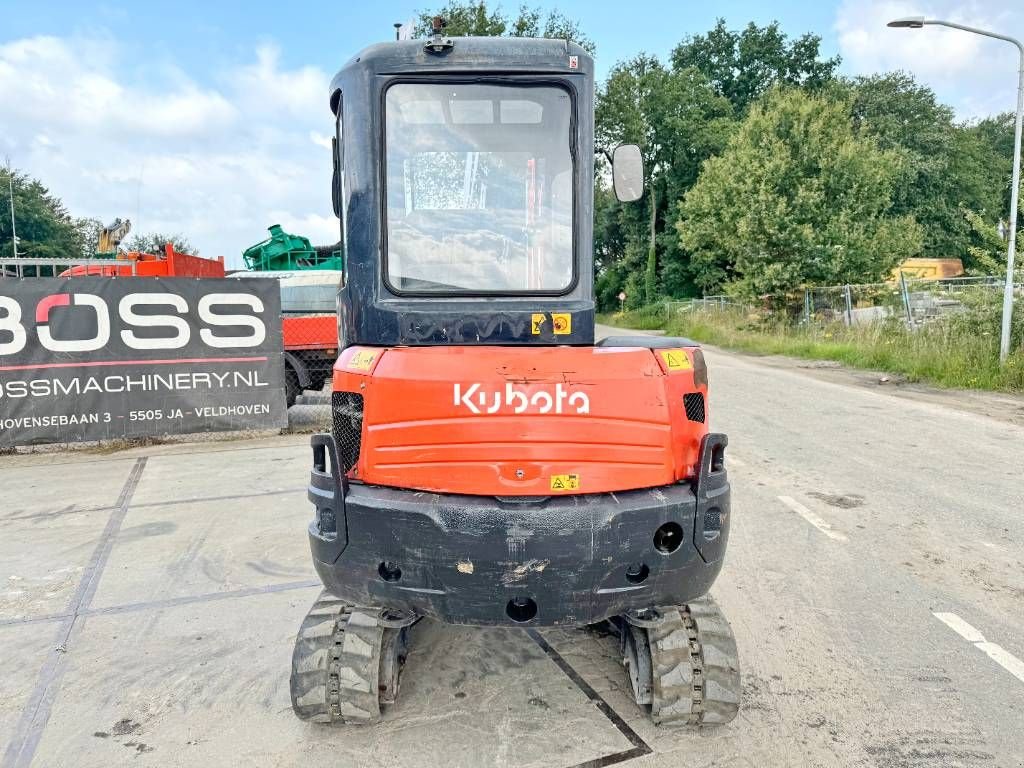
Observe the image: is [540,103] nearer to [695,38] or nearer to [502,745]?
[502,745]

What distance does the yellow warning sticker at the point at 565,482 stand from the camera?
2.63 meters

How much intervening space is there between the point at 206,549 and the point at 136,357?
174 inches

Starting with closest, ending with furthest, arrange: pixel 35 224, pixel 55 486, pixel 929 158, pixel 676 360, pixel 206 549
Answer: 1. pixel 676 360
2. pixel 206 549
3. pixel 55 486
4. pixel 929 158
5. pixel 35 224

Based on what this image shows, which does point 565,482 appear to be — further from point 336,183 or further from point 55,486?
point 55,486

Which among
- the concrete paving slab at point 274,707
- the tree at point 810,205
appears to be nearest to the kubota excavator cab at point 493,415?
the concrete paving slab at point 274,707

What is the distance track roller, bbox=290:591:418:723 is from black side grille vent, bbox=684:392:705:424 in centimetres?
137

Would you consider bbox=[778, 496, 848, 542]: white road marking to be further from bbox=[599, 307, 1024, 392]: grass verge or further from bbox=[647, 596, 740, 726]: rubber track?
bbox=[599, 307, 1024, 392]: grass verge

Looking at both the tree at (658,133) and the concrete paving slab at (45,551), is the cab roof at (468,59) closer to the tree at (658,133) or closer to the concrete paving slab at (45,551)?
the concrete paving slab at (45,551)

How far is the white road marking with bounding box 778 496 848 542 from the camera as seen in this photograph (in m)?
5.34

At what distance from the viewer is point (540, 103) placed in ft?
10.2

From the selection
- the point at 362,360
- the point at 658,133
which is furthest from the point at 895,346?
the point at 658,133

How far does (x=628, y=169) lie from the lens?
137 inches

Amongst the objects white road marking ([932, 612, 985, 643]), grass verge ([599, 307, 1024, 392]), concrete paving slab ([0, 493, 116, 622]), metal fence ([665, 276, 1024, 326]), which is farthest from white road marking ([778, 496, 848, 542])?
metal fence ([665, 276, 1024, 326])

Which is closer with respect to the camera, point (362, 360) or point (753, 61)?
point (362, 360)
